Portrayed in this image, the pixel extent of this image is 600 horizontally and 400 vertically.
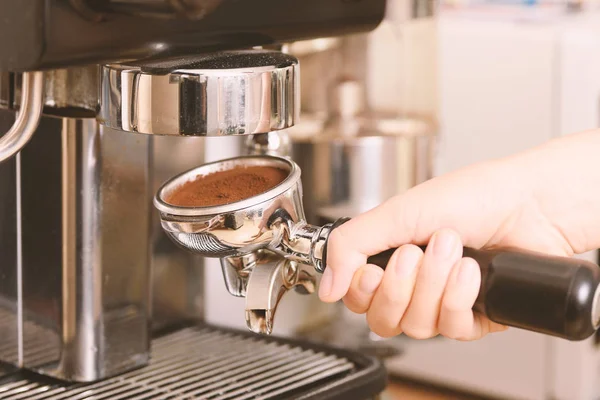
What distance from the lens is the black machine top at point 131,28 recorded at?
1.23 ft

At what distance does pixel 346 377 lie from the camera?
0.56 m

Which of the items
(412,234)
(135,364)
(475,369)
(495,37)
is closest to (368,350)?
(475,369)

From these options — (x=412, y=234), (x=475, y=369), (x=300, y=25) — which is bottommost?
(x=475, y=369)

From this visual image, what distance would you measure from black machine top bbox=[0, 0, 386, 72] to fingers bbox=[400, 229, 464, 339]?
0.43 feet

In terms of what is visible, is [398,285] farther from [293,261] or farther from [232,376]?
[232,376]

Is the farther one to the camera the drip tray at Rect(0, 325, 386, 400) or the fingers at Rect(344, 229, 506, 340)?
the drip tray at Rect(0, 325, 386, 400)

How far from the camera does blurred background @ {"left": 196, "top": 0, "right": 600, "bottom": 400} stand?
0.98m

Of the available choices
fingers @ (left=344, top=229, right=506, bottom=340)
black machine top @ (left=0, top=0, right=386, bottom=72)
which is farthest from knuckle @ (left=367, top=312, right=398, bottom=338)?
black machine top @ (left=0, top=0, right=386, bottom=72)

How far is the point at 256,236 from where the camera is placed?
44 cm

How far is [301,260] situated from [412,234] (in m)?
0.06

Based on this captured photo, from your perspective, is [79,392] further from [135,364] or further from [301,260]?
[301,260]

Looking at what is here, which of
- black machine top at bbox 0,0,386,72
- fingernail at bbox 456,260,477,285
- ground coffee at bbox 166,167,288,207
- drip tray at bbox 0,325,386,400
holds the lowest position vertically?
drip tray at bbox 0,325,386,400

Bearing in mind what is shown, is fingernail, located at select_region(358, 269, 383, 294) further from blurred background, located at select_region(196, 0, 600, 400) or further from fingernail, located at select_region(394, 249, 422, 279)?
blurred background, located at select_region(196, 0, 600, 400)

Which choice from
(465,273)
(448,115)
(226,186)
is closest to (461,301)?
(465,273)
